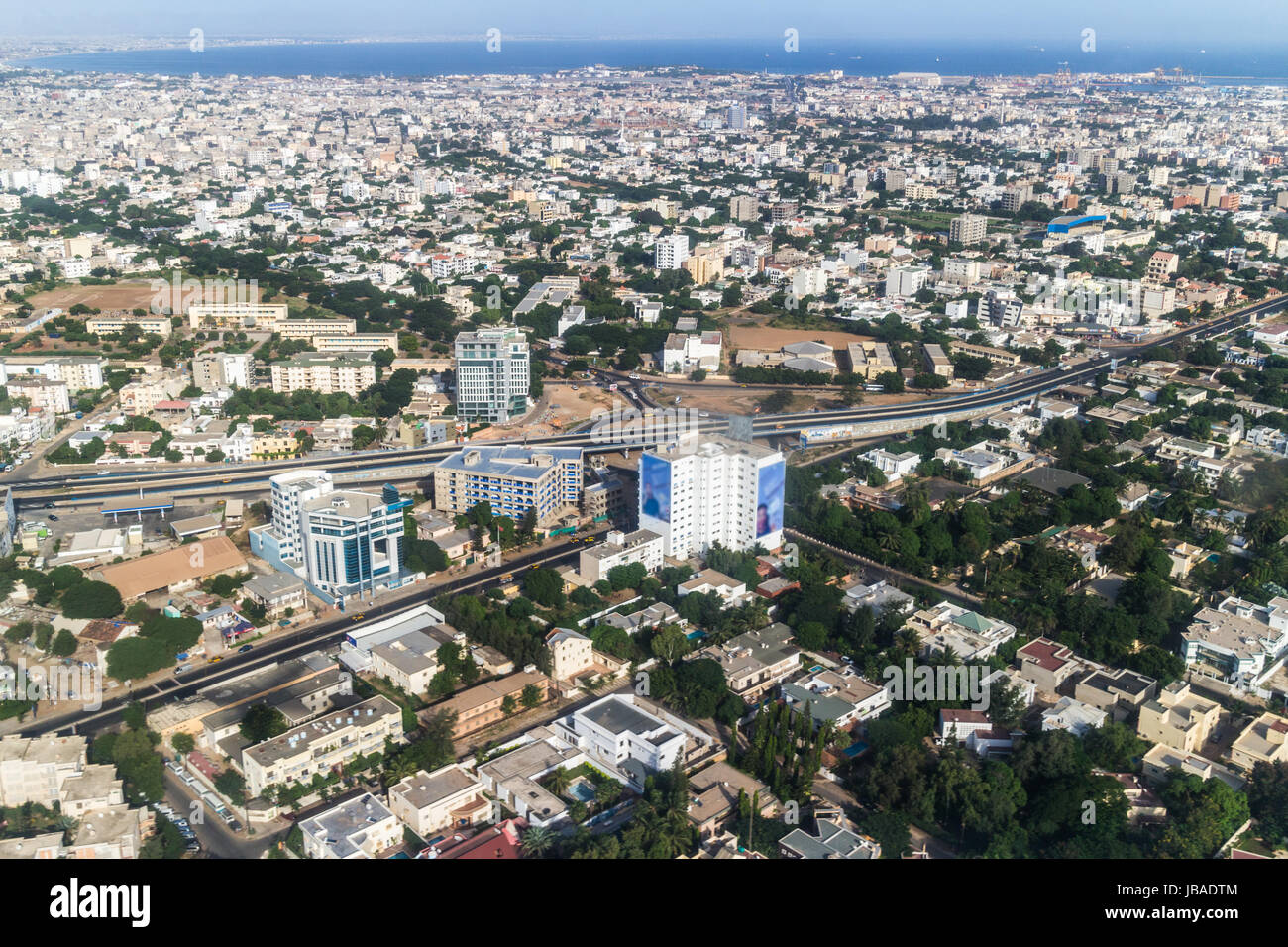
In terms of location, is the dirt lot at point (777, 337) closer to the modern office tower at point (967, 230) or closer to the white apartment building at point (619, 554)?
the white apartment building at point (619, 554)

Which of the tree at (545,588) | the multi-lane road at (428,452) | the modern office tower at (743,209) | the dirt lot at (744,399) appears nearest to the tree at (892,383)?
the dirt lot at (744,399)

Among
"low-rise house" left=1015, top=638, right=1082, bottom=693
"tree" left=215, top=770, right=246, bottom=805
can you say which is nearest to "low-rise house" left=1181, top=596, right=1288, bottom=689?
"low-rise house" left=1015, top=638, right=1082, bottom=693

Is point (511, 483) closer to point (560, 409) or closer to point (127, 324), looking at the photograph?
point (560, 409)

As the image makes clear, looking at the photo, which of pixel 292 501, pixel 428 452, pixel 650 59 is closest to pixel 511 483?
pixel 292 501

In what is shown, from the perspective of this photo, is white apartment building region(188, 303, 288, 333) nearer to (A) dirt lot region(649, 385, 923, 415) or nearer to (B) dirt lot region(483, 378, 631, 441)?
(B) dirt lot region(483, 378, 631, 441)

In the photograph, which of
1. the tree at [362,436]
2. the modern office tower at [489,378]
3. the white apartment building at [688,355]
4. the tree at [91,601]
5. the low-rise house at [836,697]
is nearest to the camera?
the low-rise house at [836,697]

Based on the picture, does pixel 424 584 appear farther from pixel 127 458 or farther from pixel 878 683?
pixel 127 458

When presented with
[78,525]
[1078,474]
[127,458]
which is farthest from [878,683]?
[127,458]
